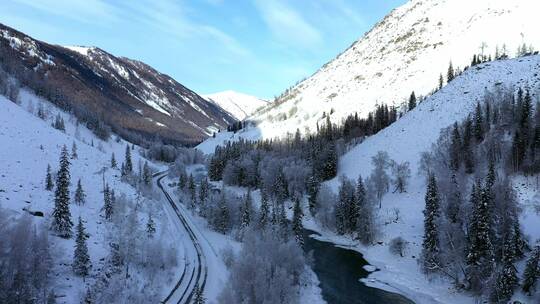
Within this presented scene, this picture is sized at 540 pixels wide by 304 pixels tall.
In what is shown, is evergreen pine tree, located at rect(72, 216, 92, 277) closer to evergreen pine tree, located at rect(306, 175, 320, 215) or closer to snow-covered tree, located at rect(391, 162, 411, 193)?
evergreen pine tree, located at rect(306, 175, 320, 215)

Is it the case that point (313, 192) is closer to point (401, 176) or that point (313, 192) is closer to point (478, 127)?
point (401, 176)

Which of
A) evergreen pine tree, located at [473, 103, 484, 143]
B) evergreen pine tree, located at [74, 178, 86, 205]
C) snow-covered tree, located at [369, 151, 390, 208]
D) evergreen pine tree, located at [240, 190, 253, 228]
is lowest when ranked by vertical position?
evergreen pine tree, located at [240, 190, 253, 228]

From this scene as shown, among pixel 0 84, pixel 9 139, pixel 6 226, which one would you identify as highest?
pixel 0 84

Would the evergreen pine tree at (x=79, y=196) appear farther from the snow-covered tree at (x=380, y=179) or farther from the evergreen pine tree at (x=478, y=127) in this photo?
the evergreen pine tree at (x=478, y=127)

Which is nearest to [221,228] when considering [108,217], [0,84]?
[108,217]

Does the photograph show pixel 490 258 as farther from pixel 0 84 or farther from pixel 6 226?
pixel 0 84

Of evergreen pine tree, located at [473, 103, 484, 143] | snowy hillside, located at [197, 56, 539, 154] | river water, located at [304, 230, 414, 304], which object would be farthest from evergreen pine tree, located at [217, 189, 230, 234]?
evergreen pine tree, located at [473, 103, 484, 143]

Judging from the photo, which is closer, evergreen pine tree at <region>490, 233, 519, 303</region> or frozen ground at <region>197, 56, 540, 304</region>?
evergreen pine tree at <region>490, 233, 519, 303</region>
